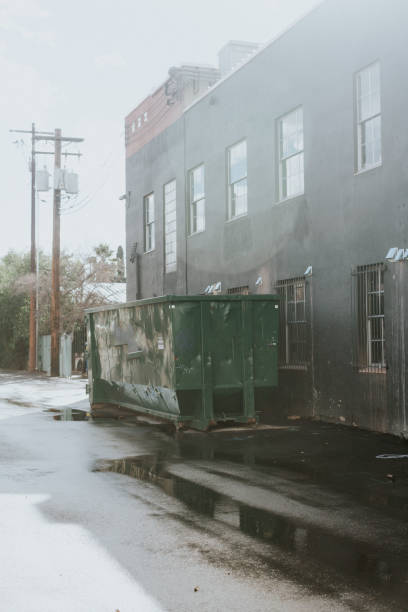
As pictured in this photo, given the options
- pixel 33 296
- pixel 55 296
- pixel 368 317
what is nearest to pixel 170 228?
pixel 368 317

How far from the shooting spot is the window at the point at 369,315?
13.0 m

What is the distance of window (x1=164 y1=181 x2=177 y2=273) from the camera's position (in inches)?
902

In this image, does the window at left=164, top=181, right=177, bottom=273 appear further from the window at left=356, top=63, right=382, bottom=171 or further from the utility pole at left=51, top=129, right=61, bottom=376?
the utility pole at left=51, top=129, right=61, bottom=376

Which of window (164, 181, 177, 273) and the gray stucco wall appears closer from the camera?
the gray stucco wall

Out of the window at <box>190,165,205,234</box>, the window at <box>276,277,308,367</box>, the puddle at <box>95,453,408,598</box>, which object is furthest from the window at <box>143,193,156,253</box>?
the puddle at <box>95,453,408,598</box>

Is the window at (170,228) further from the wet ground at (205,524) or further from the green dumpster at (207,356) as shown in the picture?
the wet ground at (205,524)

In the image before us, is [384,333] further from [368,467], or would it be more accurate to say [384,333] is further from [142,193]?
[142,193]

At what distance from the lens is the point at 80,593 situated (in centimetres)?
483

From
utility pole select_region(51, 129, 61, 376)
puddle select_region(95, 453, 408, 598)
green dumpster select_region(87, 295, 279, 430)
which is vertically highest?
utility pole select_region(51, 129, 61, 376)

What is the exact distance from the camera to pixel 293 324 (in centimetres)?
1564

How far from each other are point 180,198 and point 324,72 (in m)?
8.09

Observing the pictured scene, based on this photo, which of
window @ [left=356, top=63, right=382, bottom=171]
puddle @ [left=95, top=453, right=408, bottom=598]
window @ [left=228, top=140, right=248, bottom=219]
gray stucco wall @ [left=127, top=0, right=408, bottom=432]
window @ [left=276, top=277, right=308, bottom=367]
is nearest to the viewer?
puddle @ [left=95, top=453, right=408, bottom=598]

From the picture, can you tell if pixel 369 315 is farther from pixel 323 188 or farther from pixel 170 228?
pixel 170 228

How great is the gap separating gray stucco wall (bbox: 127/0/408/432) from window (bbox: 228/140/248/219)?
211mm
